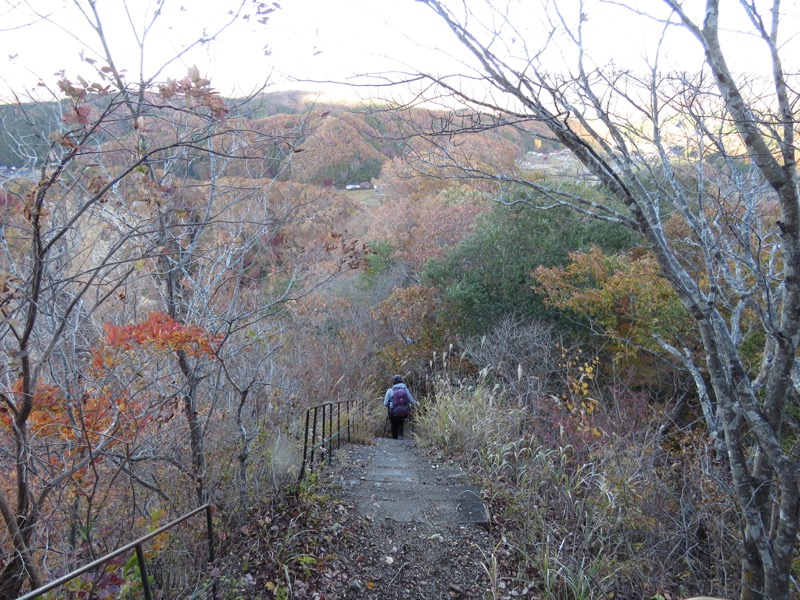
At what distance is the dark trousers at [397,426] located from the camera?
400 inches

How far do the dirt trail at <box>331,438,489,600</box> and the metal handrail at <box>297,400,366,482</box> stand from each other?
41 centimetres

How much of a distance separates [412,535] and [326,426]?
3.11 metres

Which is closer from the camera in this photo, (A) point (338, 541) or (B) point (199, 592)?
(B) point (199, 592)

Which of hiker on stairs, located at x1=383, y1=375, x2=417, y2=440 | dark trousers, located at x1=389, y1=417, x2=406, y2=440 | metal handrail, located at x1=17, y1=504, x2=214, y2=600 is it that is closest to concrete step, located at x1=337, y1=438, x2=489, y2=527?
metal handrail, located at x1=17, y1=504, x2=214, y2=600

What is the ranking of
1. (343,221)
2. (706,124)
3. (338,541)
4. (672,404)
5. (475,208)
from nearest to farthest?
(706,124) → (338,541) → (672,404) → (475,208) → (343,221)

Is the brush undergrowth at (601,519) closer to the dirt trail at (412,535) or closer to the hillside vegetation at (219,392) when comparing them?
the hillside vegetation at (219,392)

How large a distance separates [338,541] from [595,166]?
3.67 metres

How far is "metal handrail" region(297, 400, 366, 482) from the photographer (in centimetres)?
559

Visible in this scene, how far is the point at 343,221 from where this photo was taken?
26.6 meters

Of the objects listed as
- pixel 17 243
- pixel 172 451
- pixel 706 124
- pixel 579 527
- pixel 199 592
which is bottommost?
pixel 579 527

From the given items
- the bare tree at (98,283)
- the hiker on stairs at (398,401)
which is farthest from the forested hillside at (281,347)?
the hiker on stairs at (398,401)

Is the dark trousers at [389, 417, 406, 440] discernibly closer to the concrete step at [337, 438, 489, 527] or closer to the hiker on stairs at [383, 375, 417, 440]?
the hiker on stairs at [383, 375, 417, 440]

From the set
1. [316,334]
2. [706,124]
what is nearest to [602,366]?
[316,334]

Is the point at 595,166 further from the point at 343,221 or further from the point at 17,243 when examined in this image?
the point at 343,221
